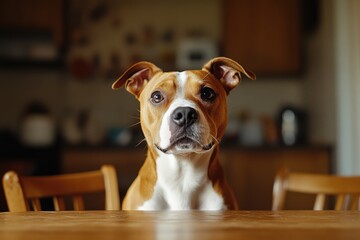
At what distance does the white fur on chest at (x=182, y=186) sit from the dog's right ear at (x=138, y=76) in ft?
0.83

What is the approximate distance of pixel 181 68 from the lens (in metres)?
3.48

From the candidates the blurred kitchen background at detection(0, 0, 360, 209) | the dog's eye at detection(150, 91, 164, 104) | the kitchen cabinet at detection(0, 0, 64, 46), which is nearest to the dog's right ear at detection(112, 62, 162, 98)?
the dog's eye at detection(150, 91, 164, 104)

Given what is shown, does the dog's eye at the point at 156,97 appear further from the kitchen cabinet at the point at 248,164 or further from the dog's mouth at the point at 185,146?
the kitchen cabinet at the point at 248,164

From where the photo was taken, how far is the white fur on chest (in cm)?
131

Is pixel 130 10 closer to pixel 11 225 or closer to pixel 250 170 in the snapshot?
pixel 250 170

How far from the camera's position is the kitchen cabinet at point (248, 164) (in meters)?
3.08

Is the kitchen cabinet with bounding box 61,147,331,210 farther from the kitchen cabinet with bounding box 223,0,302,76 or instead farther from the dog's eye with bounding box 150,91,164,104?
the dog's eye with bounding box 150,91,164,104

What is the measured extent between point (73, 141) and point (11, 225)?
2.65 metres

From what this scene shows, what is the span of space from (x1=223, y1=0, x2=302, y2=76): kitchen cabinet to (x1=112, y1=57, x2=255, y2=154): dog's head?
2.09 m

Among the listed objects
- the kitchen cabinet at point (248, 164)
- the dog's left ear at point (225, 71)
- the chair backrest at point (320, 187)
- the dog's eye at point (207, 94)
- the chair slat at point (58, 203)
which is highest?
the dog's left ear at point (225, 71)

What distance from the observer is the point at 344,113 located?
115 inches

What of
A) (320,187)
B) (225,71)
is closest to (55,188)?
(225,71)

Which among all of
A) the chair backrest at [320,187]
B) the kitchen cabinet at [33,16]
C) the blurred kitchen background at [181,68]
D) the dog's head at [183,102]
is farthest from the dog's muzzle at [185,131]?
the kitchen cabinet at [33,16]

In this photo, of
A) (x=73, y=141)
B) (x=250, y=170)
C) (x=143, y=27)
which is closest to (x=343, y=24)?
(x=250, y=170)
